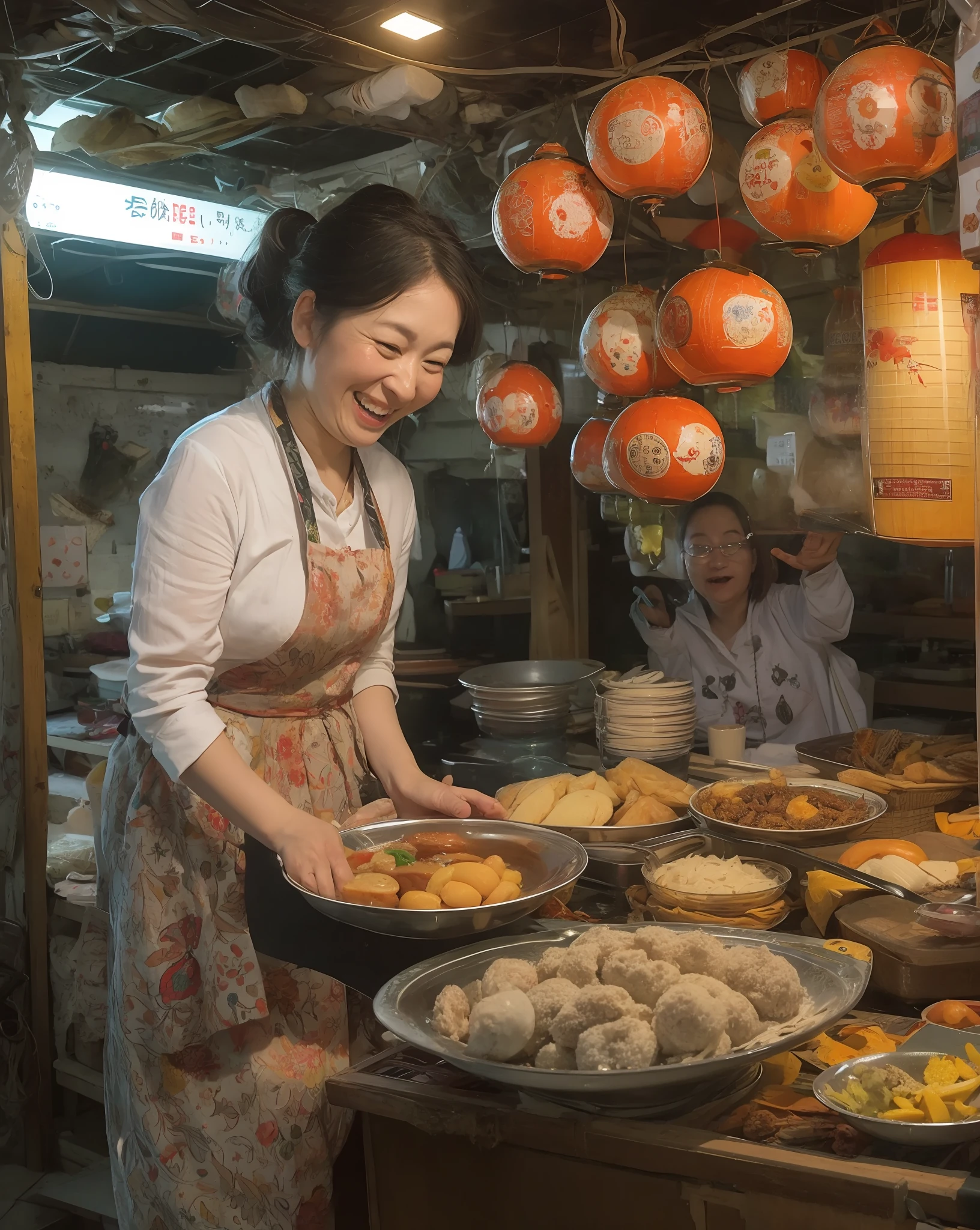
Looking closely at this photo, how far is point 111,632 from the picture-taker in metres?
4.25

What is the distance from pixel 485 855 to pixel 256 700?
55cm

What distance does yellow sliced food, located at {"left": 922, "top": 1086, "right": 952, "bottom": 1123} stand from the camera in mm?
1181

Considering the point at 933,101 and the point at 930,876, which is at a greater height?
the point at 933,101

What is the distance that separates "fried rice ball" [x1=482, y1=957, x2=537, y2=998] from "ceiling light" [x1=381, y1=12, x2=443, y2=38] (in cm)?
216

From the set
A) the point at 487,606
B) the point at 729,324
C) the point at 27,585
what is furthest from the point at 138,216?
the point at 729,324

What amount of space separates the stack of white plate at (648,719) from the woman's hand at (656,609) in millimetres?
851

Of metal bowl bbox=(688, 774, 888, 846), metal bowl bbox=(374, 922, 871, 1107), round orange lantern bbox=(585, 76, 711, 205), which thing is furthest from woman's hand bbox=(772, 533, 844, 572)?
metal bowl bbox=(374, 922, 871, 1107)

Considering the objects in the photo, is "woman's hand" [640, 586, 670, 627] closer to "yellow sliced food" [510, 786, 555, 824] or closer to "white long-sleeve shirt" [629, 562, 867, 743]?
"white long-sleeve shirt" [629, 562, 867, 743]

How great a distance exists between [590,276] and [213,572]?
2.24 meters

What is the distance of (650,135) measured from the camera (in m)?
2.11

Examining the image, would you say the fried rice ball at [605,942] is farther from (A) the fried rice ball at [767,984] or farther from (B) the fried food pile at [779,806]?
(B) the fried food pile at [779,806]

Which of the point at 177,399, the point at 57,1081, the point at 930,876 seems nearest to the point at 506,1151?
the point at 930,876

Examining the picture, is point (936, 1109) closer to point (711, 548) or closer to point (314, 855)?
point (314, 855)

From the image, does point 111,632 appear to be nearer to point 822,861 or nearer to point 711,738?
point 711,738
